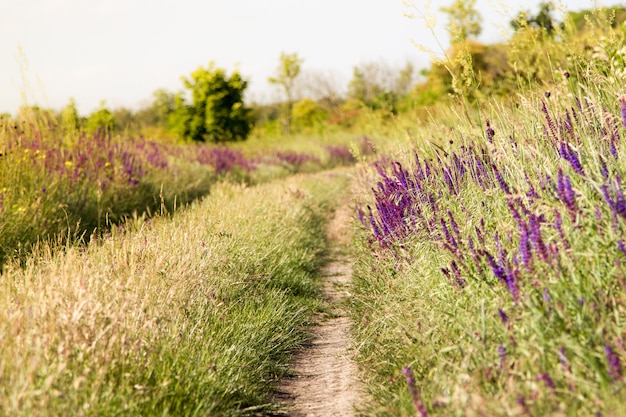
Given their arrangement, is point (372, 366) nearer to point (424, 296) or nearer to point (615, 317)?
point (424, 296)

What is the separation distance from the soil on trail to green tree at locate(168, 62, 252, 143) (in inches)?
753

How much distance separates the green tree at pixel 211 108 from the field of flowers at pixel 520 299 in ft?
66.0

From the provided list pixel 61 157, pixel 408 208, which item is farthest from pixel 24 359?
pixel 61 157

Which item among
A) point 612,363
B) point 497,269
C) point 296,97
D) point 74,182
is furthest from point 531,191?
point 296,97

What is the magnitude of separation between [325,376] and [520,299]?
163 centimetres

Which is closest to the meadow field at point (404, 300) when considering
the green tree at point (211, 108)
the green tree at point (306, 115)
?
the green tree at point (211, 108)

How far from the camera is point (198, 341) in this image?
3469 mm

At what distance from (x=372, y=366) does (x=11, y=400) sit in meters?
2.06

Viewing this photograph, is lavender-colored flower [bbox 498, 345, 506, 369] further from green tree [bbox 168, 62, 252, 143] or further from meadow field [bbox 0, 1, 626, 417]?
green tree [bbox 168, 62, 252, 143]

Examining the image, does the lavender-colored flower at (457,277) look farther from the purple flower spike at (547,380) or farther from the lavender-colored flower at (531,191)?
the purple flower spike at (547,380)

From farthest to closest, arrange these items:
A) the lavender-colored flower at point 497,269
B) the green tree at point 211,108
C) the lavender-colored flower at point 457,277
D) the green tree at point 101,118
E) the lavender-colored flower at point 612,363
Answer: the green tree at point 211,108
the green tree at point 101,118
the lavender-colored flower at point 457,277
the lavender-colored flower at point 497,269
the lavender-colored flower at point 612,363

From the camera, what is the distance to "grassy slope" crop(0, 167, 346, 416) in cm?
261

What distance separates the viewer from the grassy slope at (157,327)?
261 cm

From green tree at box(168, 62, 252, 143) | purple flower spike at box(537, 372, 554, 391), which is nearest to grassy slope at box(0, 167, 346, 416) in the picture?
purple flower spike at box(537, 372, 554, 391)
